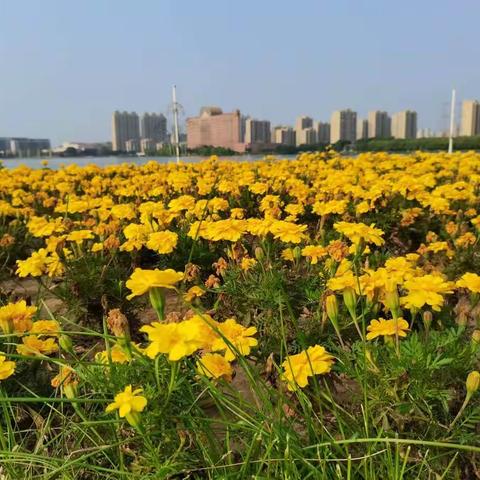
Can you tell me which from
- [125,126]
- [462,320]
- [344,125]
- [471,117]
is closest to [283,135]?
[344,125]

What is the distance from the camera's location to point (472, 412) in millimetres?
1091

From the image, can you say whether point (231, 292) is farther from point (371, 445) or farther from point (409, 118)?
point (409, 118)

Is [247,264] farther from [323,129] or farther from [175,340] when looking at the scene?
[323,129]

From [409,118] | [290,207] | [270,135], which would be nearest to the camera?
[290,207]

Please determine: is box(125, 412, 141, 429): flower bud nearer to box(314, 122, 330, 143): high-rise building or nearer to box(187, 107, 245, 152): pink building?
box(187, 107, 245, 152): pink building

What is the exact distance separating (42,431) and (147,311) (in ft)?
4.10

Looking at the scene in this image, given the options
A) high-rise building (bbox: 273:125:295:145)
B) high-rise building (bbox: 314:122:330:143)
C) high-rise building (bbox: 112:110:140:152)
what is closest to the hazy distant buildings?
high-rise building (bbox: 112:110:140:152)

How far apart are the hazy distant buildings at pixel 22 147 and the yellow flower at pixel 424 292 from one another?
1111 centimetres

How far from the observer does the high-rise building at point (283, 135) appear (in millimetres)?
14923

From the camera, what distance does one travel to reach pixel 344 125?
1822 cm

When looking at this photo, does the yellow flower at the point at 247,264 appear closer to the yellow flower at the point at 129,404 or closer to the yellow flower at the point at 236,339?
the yellow flower at the point at 236,339

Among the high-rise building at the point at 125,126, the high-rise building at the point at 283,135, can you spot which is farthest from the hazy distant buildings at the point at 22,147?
the high-rise building at the point at 283,135

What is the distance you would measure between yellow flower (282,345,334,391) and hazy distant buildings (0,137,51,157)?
11.1 m

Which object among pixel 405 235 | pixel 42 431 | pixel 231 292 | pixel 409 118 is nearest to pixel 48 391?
pixel 42 431
